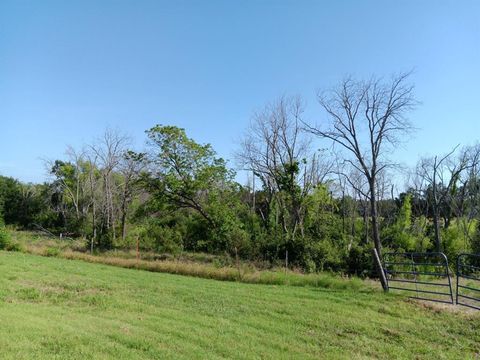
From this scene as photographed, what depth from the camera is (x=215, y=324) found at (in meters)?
7.86

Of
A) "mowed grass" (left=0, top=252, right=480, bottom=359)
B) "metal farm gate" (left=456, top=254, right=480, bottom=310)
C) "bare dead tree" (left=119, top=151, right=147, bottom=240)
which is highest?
"bare dead tree" (left=119, top=151, right=147, bottom=240)

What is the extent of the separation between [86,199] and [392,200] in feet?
146

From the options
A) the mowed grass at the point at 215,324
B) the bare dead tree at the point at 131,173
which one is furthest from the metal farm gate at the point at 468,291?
the bare dead tree at the point at 131,173

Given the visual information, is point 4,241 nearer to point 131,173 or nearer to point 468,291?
point 131,173

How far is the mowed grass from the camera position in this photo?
5.82 metres

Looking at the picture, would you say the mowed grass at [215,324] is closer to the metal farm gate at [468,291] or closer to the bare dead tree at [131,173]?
the metal farm gate at [468,291]

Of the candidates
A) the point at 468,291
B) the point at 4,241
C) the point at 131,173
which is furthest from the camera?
the point at 131,173

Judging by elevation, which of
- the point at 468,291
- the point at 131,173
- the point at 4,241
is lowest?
the point at 468,291

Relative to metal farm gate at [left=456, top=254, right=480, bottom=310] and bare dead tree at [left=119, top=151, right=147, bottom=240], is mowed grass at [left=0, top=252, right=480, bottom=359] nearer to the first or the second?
metal farm gate at [left=456, top=254, right=480, bottom=310]

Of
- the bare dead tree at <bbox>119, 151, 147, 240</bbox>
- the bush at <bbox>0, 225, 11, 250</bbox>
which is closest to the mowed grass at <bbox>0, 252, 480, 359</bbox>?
the bush at <bbox>0, 225, 11, 250</bbox>

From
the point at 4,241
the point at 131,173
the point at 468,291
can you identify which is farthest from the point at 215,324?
the point at 131,173

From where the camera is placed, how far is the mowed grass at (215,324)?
5.82 meters

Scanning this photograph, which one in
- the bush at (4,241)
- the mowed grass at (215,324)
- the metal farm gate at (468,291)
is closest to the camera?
the mowed grass at (215,324)

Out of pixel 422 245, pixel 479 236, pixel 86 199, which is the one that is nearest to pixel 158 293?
pixel 479 236
